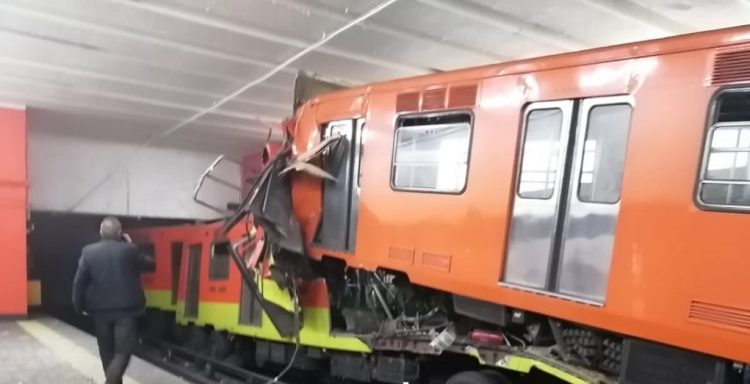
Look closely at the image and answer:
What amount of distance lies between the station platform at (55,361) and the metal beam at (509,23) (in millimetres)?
4418

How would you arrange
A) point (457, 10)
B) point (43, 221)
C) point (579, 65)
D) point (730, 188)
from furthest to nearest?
point (43, 221) < point (457, 10) < point (579, 65) < point (730, 188)

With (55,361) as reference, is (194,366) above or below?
below

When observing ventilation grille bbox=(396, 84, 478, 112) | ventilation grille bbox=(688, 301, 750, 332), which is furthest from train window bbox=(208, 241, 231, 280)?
ventilation grille bbox=(688, 301, 750, 332)

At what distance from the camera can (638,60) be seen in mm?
3107

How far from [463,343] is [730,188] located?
1.85 m

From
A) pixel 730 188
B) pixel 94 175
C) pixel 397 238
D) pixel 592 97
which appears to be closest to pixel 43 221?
pixel 94 175

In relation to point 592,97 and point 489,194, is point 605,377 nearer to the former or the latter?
point 489,194

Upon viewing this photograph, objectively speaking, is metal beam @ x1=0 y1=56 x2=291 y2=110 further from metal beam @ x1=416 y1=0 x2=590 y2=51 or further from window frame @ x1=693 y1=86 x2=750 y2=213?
window frame @ x1=693 y1=86 x2=750 y2=213

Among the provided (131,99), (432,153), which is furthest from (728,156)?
(131,99)

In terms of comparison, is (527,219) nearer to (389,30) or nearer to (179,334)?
(389,30)

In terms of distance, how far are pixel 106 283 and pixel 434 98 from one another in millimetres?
3565

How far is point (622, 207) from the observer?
3072 mm

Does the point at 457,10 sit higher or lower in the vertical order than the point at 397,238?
higher

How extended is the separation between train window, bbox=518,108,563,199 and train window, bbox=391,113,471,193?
1.39 ft
